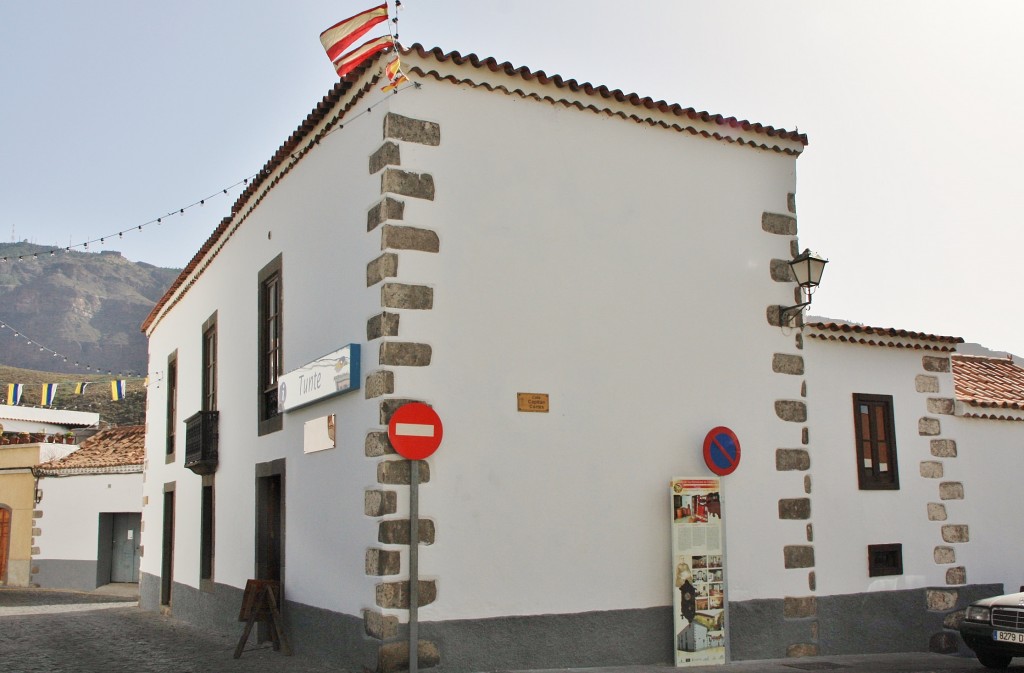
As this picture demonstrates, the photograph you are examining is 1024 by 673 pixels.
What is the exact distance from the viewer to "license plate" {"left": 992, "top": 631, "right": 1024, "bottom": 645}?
8.95 m

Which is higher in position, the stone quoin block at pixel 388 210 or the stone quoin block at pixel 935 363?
the stone quoin block at pixel 388 210

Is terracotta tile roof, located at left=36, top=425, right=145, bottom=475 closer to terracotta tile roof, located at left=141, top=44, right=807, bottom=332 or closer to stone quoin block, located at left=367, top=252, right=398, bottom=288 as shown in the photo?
terracotta tile roof, located at left=141, top=44, right=807, bottom=332

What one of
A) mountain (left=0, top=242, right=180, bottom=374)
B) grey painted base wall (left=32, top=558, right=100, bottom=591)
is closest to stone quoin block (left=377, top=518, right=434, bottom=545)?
grey painted base wall (left=32, top=558, right=100, bottom=591)

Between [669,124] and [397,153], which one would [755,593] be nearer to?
[669,124]

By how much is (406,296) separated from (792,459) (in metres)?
4.19

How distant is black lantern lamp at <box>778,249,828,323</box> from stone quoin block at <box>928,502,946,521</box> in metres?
2.88

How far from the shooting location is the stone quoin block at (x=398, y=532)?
7277 mm

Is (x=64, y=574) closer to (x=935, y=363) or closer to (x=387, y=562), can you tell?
(x=387, y=562)

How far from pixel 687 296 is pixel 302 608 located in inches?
183

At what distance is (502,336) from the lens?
8055 mm

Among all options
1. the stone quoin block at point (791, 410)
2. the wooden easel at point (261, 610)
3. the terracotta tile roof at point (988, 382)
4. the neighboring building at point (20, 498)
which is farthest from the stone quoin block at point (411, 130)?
the neighboring building at point (20, 498)

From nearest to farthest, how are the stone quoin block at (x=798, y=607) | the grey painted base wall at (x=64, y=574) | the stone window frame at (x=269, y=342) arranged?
1. the stone quoin block at (x=798, y=607)
2. the stone window frame at (x=269, y=342)
3. the grey painted base wall at (x=64, y=574)

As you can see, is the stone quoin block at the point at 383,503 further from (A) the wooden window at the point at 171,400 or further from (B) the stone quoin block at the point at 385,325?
(A) the wooden window at the point at 171,400

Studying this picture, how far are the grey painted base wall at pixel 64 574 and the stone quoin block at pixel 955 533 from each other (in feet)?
60.9
